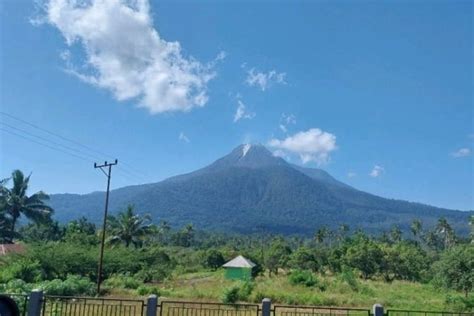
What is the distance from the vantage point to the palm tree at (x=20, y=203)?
35094 millimetres

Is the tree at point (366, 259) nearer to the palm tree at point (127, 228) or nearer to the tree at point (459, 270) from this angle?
the tree at point (459, 270)

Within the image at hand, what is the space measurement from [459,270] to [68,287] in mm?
18627

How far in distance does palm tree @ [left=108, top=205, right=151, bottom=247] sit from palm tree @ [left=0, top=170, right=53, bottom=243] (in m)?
7.12

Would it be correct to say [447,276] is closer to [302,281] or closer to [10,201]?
[302,281]

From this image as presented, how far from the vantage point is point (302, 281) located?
3030cm

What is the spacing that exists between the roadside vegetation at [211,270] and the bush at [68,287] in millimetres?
44

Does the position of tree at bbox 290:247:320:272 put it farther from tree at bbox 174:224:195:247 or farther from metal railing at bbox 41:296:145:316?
tree at bbox 174:224:195:247

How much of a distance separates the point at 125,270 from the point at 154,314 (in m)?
22.7

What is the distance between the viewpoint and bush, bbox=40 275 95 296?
64.2 ft

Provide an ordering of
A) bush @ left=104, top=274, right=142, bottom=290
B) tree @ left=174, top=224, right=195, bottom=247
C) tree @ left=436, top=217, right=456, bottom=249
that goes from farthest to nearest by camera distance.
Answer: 1. tree @ left=174, top=224, right=195, bottom=247
2. tree @ left=436, top=217, right=456, bottom=249
3. bush @ left=104, top=274, right=142, bottom=290

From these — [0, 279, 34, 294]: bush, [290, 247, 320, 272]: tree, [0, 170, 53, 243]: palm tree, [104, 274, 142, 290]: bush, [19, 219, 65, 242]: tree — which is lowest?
[104, 274, 142, 290]: bush

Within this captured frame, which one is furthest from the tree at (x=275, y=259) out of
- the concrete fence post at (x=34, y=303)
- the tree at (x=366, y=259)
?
the concrete fence post at (x=34, y=303)

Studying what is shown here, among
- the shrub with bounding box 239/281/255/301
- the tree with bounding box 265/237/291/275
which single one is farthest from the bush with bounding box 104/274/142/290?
the tree with bounding box 265/237/291/275

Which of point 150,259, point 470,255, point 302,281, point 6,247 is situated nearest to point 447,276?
point 470,255
